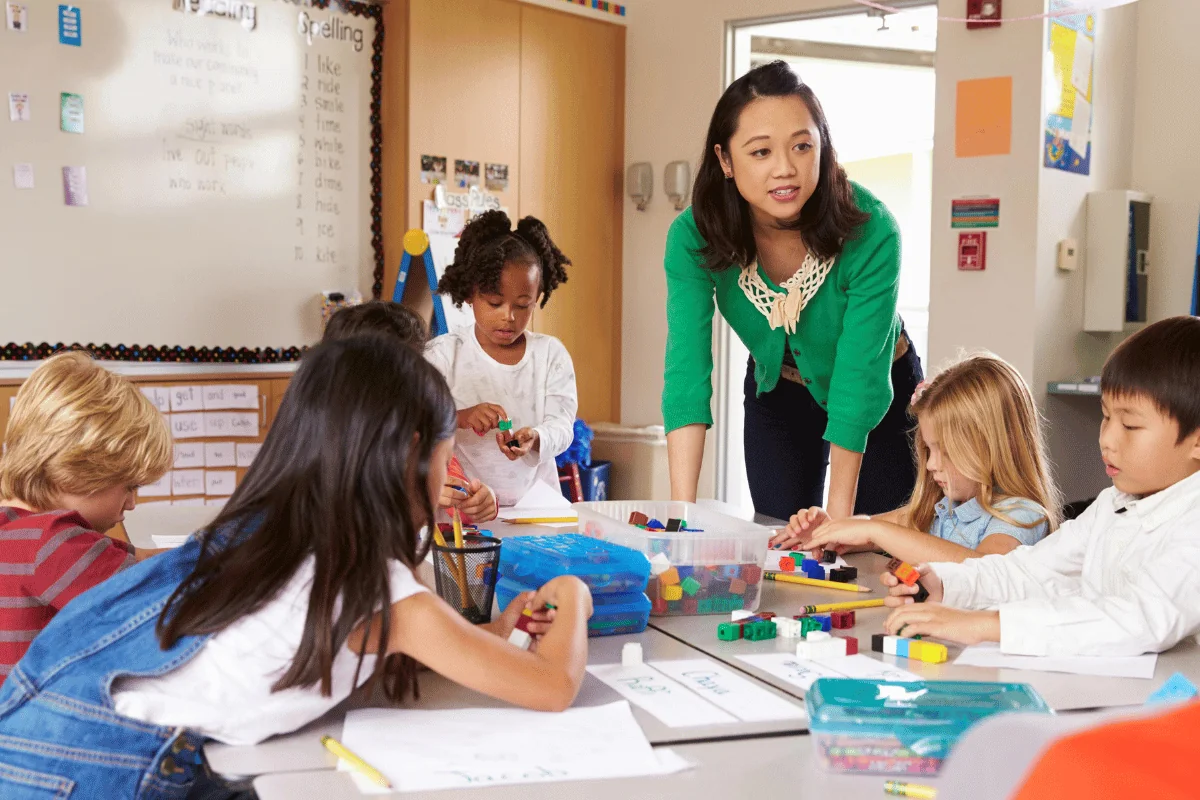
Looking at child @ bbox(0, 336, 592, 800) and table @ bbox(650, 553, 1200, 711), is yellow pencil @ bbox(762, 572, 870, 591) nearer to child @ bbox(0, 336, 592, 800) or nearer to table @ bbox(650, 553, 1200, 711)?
table @ bbox(650, 553, 1200, 711)

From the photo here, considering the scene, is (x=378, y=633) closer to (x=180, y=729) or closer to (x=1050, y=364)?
(x=180, y=729)

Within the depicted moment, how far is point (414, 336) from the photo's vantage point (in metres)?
2.60

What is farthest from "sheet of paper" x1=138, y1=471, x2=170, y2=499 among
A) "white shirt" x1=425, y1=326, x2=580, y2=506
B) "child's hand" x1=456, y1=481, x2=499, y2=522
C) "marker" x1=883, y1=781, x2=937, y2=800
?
"marker" x1=883, y1=781, x2=937, y2=800

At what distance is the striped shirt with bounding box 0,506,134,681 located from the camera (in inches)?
54.6

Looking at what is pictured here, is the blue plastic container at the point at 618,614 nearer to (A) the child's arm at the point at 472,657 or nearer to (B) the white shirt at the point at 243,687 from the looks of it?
(A) the child's arm at the point at 472,657

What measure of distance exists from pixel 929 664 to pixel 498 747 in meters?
0.53

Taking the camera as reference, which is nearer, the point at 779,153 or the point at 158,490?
the point at 779,153

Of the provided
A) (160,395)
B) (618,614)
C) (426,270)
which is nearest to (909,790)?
(618,614)

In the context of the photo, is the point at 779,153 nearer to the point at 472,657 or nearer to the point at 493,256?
the point at 493,256

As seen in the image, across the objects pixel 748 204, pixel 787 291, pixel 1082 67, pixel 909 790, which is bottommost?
pixel 909 790

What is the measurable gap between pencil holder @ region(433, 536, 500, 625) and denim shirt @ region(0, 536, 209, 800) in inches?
15.5

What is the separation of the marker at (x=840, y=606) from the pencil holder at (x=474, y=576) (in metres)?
0.40

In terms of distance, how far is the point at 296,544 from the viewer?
3.57 feet

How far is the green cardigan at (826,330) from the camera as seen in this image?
210cm
